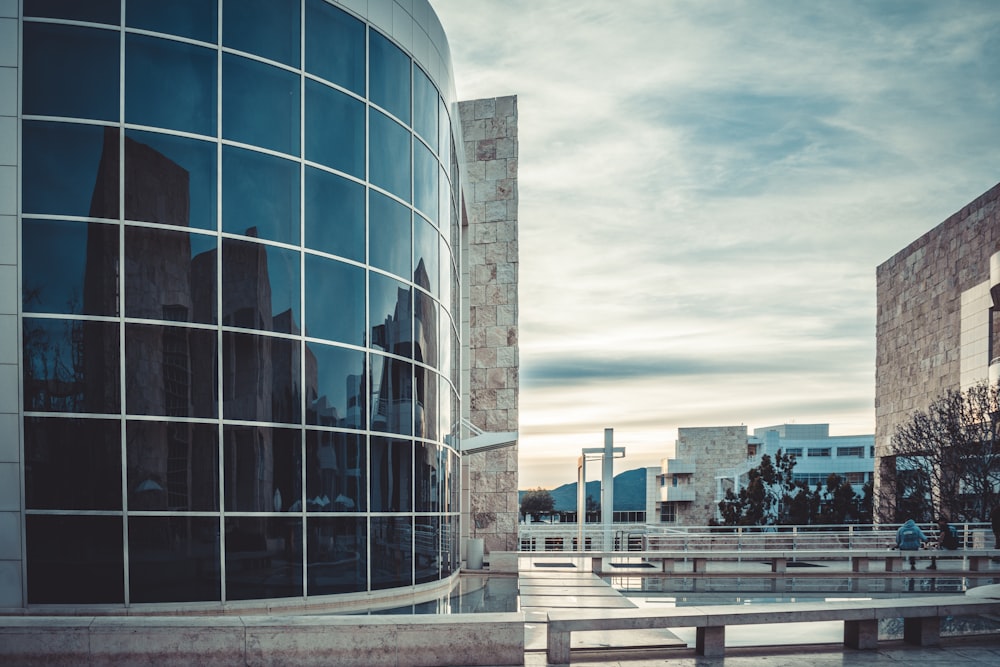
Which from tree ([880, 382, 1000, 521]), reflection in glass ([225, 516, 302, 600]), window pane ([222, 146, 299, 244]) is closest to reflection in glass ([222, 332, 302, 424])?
reflection in glass ([225, 516, 302, 600])

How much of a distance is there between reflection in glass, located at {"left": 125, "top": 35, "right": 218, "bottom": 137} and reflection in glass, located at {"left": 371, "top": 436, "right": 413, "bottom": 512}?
657cm

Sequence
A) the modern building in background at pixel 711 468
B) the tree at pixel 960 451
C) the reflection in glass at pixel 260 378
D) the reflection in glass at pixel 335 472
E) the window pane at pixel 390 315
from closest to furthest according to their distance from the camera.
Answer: the reflection in glass at pixel 260 378
the reflection in glass at pixel 335 472
the window pane at pixel 390 315
the tree at pixel 960 451
the modern building in background at pixel 711 468

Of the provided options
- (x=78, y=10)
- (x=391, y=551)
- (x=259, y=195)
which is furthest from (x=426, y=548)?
(x=78, y=10)

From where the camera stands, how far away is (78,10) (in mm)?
14438

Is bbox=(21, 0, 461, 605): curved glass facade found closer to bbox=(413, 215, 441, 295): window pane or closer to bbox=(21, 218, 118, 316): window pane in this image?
bbox=(21, 218, 118, 316): window pane

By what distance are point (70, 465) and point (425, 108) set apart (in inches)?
410

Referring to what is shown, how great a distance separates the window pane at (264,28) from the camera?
1564 centimetres

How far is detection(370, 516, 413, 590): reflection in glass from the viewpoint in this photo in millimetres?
16953

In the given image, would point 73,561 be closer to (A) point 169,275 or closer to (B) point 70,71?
(A) point 169,275

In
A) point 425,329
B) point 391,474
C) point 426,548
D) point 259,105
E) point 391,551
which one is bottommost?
point 426,548

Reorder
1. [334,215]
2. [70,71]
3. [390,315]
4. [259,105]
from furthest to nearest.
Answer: [390,315] → [334,215] → [259,105] → [70,71]

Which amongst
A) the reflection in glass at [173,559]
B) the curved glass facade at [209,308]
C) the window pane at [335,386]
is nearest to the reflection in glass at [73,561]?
the curved glass facade at [209,308]

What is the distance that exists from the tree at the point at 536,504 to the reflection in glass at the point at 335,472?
121m

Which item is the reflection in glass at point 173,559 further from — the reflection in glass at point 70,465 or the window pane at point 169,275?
the window pane at point 169,275
